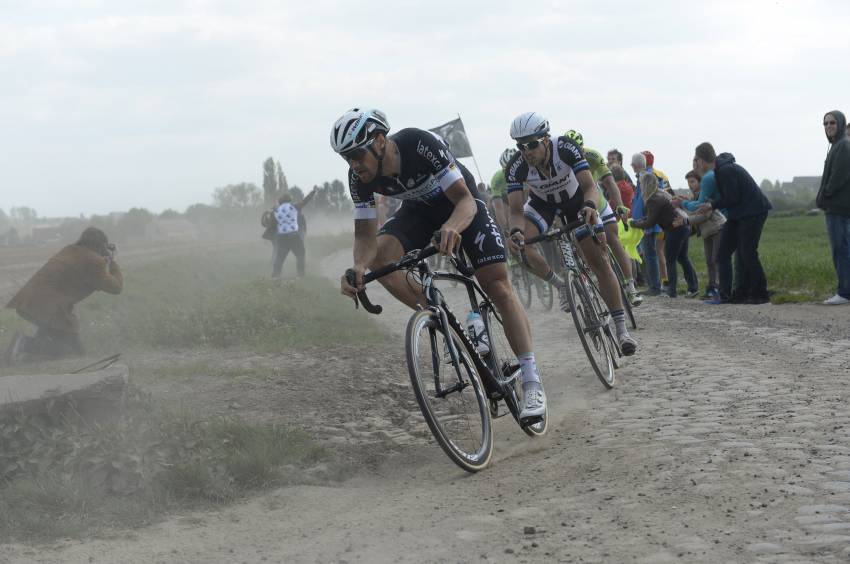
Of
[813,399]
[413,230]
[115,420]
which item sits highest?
[413,230]

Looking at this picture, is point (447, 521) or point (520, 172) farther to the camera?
point (520, 172)

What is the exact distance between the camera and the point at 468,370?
6.07 meters

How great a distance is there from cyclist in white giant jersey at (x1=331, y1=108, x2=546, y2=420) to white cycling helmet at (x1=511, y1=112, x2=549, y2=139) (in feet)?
6.70

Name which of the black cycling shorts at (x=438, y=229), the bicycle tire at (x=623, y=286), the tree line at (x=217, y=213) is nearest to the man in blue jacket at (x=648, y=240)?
the bicycle tire at (x=623, y=286)

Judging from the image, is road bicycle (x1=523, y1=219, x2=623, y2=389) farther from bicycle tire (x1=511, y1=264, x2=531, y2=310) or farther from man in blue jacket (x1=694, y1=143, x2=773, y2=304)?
bicycle tire (x1=511, y1=264, x2=531, y2=310)

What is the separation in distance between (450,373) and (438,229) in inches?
48.6

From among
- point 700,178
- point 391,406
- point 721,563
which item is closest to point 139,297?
point 700,178

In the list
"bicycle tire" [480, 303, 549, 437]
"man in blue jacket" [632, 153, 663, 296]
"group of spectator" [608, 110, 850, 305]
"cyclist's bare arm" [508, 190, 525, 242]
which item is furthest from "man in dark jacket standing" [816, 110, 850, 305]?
"bicycle tire" [480, 303, 549, 437]

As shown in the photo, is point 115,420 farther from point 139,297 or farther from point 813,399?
point 139,297

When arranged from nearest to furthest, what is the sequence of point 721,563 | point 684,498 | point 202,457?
point 721,563 < point 684,498 < point 202,457

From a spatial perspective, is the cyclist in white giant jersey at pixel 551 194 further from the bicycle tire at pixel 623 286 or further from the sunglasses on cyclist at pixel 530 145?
the bicycle tire at pixel 623 286

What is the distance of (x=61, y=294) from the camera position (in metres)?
11.6

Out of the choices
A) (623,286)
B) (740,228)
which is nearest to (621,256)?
(623,286)

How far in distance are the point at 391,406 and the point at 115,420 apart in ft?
7.88
